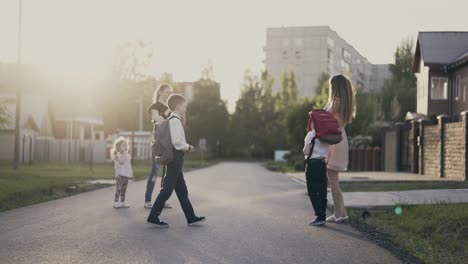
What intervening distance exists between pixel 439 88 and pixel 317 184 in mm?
26764

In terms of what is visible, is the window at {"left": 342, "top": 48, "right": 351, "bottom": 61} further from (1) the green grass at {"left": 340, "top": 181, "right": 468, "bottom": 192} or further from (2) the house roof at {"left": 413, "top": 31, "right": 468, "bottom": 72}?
(1) the green grass at {"left": 340, "top": 181, "right": 468, "bottom": 192}

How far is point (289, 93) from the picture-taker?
266 feet

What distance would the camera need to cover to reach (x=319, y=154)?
841 cm

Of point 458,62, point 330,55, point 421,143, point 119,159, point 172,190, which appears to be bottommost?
point 172,190

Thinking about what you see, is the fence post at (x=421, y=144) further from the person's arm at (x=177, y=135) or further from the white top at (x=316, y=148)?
the person's arm at (x=177, y=135)

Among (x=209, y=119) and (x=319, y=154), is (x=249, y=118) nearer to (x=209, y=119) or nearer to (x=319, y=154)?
(x=209, y=119)

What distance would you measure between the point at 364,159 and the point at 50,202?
79.5ft

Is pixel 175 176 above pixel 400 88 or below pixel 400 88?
below

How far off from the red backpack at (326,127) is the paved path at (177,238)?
1.15 meters

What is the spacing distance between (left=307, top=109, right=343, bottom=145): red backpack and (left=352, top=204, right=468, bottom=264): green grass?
126 centimetres

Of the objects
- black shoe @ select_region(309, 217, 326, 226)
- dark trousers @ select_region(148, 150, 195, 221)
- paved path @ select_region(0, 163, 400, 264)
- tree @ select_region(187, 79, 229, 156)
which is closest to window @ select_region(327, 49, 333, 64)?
tree @ select_region(187, 79, 229, 156)

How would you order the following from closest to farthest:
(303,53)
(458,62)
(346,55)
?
(458,62), (303,53), (346,55)

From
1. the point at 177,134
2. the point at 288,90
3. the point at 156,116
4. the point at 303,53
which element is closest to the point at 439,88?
the point at 156,116

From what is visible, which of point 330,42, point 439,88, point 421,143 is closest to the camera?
point 421,143
